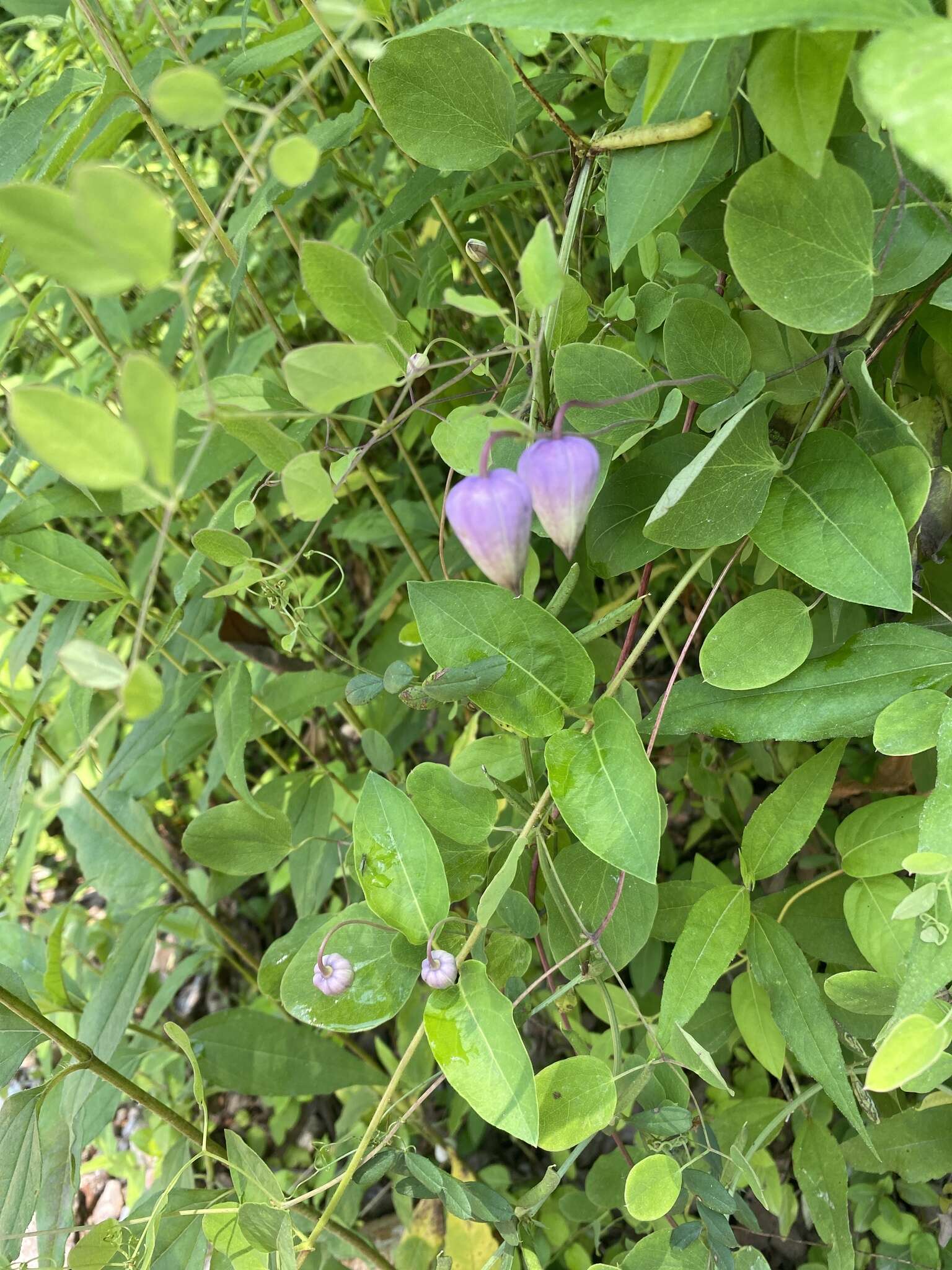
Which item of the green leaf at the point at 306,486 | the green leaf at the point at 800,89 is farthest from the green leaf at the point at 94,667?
the green leaf at the point at 800,89

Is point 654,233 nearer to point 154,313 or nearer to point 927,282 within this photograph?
point 927,282

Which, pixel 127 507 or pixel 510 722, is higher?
pixel 127 507

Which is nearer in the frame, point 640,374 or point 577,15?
point 577,15

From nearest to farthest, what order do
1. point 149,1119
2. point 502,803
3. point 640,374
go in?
1. point 640,374
2. point 502,803
3. point 149,1119

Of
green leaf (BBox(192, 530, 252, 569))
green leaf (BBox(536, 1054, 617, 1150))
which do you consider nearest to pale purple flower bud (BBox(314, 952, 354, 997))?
green leaf (BBox(536, 1054, 617, 1150))

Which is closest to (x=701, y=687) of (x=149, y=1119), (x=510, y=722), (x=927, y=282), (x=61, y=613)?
(x=510, y=722)

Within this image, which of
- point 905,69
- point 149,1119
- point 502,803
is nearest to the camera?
point 905,69

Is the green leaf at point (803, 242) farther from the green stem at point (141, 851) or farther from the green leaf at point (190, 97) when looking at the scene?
the green stem at point (141, 851)

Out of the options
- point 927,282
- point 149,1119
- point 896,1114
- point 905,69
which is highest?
point 905,69
